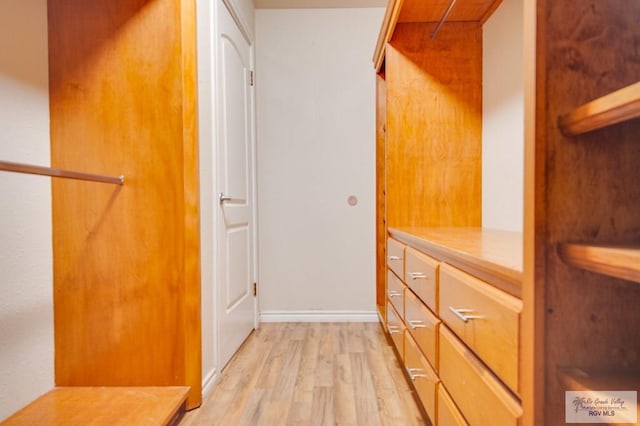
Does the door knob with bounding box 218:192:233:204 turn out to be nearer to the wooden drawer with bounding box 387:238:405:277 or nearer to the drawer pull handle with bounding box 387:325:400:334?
the wooden drawer with bounding box 387:238:405:277

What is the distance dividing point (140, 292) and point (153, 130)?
70 centimetres

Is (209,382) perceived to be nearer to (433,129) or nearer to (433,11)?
(433,129)

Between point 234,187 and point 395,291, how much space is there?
1133 mm

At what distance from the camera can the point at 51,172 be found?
1156 mm

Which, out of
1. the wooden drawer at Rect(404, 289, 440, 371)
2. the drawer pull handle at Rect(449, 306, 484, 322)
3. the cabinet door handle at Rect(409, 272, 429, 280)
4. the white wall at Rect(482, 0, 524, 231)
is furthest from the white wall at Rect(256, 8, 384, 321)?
the drawer pull handle at Rect(449, 306, 484, 322)

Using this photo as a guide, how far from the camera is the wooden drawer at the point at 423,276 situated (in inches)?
45.4

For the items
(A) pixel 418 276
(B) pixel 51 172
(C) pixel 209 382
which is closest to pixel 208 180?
(B) pixel 51 172

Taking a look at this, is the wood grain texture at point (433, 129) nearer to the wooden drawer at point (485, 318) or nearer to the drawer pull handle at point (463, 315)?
the wooden drawer at point (485, 318)

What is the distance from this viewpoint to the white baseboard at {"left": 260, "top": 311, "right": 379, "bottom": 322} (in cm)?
271

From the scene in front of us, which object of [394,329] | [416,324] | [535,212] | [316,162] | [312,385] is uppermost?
[316,162]

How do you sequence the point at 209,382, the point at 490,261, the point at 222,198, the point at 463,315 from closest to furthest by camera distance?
1. the point at 490,261
2. the point at 463,315
3. the point at 209,382
4. the point at 222,198

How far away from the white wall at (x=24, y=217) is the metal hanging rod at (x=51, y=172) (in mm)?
312

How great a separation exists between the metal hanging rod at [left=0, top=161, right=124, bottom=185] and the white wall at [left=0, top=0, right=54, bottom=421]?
0.31 m

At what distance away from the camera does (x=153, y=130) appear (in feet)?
4.95
